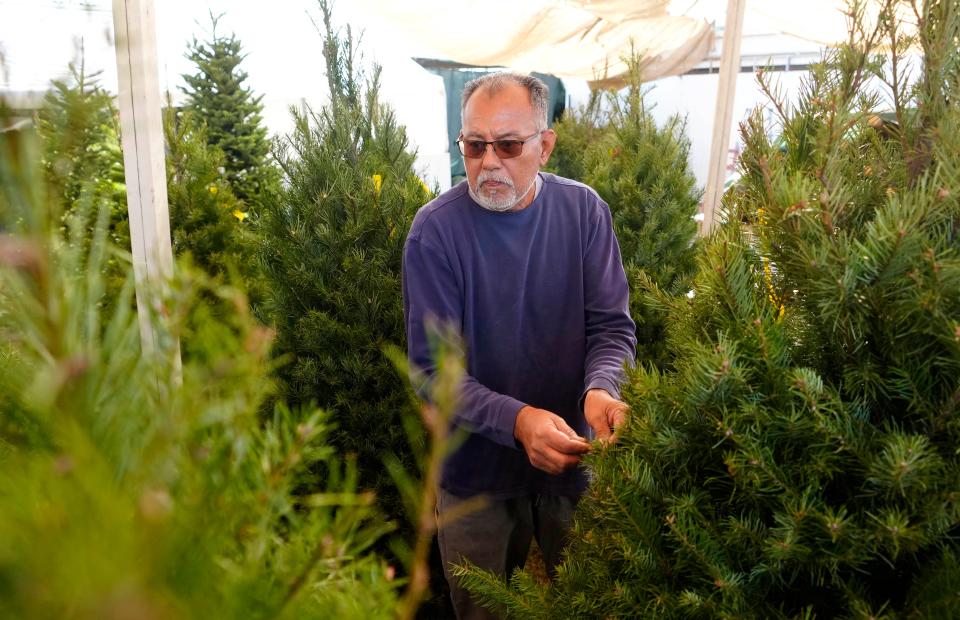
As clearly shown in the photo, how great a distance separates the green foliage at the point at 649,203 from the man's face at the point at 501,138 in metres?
1.59

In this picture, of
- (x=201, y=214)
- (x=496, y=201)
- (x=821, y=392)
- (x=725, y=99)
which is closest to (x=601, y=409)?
(x=496, y=201)

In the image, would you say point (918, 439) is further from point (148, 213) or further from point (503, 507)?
point (148, 213)

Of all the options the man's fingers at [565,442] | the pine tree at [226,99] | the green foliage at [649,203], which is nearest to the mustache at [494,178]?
the man's fingers at [565,442]

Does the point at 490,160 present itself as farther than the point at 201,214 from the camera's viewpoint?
No

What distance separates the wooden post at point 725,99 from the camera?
4516 millimetres

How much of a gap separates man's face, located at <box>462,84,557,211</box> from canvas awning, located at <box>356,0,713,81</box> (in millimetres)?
3190

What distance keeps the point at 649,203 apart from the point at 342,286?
6.89ft

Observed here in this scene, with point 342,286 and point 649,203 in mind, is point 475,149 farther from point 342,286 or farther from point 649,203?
point 649,203

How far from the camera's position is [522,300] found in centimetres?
247

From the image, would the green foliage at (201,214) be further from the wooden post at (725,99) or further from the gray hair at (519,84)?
the wooden post at (725,99)

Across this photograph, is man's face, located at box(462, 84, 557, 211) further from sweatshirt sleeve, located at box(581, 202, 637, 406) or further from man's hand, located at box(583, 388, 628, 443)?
man's hand, located at box(583, 388, 628, 443)

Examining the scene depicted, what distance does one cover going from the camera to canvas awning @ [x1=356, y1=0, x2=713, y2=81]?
20.2 feet

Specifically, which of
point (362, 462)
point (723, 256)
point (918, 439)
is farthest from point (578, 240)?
point (918, 439)

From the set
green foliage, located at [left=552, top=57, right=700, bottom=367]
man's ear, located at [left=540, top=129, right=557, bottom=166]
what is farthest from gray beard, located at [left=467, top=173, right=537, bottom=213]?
green foliage, located at [left=552, top=57, right=700, bottom=367]
